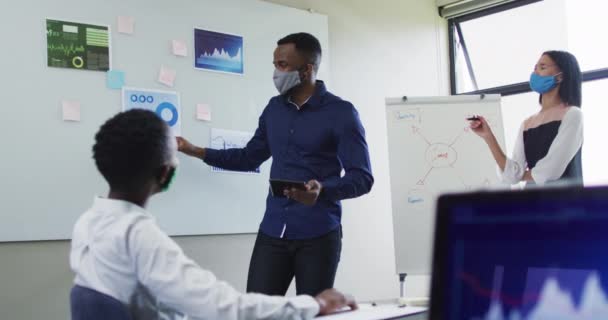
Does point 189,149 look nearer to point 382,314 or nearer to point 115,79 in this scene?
point 115,79

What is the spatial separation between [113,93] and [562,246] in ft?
7.91

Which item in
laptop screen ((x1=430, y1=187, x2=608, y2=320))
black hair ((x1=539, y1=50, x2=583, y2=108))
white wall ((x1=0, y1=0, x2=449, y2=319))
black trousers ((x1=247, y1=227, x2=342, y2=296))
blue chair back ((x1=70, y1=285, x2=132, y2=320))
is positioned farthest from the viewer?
white wall ((x1=0, y1=0, x2=449, y2=319))

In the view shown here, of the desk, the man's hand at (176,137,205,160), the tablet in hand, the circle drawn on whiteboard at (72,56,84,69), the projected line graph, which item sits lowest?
the desk

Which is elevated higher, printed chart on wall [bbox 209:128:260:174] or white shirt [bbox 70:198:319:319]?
printed chart on wall [bbox 209:128:260:174]

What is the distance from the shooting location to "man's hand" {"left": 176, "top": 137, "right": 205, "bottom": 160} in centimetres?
258

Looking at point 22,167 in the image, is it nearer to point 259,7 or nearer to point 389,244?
point 259,7

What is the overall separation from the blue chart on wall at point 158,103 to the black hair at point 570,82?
178 cm

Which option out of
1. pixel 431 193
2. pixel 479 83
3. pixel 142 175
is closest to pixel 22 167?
pixel 142 175

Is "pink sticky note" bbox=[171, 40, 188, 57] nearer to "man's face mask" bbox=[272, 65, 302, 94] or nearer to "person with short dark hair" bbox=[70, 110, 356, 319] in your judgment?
"man's face mask" bbox=[272, 65, 302, 94]

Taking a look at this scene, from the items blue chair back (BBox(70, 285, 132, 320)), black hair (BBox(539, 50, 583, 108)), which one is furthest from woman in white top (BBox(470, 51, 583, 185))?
blue chair back (BBox(70, 285, 132, 320))

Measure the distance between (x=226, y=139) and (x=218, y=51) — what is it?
0.44 metres

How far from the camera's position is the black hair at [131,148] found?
1.19 m

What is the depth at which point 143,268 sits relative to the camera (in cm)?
107

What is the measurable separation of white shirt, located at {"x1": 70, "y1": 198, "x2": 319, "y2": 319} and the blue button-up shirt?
3.89ft
